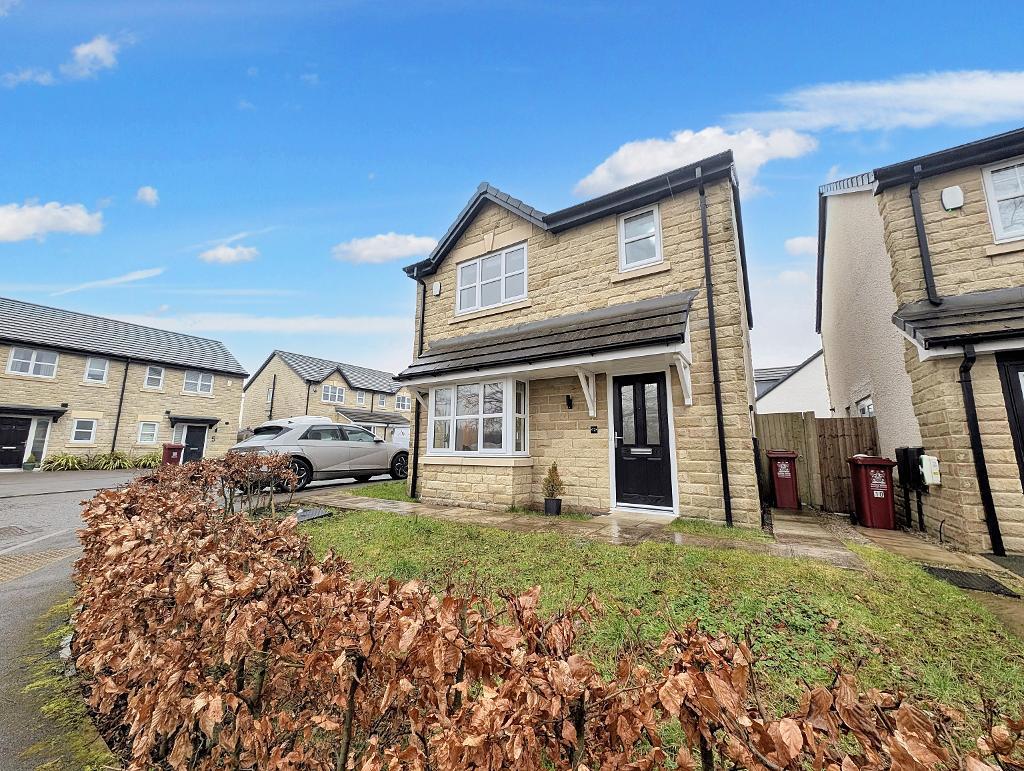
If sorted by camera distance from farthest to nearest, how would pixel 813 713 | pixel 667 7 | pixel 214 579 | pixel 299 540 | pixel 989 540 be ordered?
pixel 667 7, pixel 989 540, pixel 299 540, pixel 214 579, pixel 813 713

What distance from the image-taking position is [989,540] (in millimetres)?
5371

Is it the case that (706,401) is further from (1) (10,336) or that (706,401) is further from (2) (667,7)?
(1) (10,336)

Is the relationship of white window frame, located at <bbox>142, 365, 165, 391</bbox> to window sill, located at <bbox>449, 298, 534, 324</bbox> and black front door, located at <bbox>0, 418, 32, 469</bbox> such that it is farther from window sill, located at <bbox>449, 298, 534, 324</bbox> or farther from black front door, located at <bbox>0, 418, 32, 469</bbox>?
window sill, located at <bbox>449, 298, 534, 324</bbox>

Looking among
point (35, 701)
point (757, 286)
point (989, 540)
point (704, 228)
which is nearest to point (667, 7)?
point (704, 228)

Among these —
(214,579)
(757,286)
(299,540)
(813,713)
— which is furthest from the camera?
(757,286)

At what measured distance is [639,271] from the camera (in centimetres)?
831

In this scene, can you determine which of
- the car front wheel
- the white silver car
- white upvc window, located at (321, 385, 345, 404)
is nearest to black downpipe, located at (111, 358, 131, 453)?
white upvc window, located at (321, 385, 345, 404)

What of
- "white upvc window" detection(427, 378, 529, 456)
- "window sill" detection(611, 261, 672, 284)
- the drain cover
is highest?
"window sill" detection(611, 261, 672, 284)

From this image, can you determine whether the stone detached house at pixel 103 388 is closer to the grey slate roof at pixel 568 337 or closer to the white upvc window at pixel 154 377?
the white upvc window at pixel 154 377

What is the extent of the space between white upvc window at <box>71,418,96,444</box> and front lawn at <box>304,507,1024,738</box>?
2545 cm

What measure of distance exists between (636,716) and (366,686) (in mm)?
1061

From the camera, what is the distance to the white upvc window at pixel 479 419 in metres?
8.69

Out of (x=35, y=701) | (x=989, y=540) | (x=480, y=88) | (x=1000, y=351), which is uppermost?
(x=480, y=88)

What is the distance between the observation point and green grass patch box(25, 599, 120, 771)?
84.7 inches
